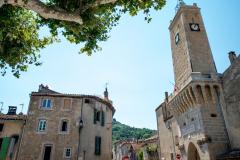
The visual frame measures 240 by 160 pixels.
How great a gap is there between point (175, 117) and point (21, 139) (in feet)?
63.2

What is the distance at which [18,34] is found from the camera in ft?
48.7

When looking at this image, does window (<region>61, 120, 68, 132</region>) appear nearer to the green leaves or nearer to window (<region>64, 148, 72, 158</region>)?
window (<region>64, 148, 72, 158</region>)

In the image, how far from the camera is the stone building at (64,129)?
1033 inches

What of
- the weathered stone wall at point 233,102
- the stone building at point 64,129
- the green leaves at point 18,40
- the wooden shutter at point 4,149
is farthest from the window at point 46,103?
A: the weathered stone wall at point 233,102

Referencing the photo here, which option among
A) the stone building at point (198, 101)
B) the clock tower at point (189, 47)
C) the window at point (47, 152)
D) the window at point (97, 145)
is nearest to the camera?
the stone building at point (198, 101)

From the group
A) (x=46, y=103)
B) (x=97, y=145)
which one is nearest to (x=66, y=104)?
(x=46, y=103)

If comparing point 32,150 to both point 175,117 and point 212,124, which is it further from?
point 212,124

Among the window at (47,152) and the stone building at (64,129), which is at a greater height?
the stone building at (64,129)

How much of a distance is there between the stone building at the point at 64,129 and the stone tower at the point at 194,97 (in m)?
9.79

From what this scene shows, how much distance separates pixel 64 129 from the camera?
27797 millimetres

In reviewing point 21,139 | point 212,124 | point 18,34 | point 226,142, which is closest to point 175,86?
point 212,124

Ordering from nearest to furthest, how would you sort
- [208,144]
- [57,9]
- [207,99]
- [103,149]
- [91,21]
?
[57,9]
[91,21]
[208,144]
[207,99]
[103,149]

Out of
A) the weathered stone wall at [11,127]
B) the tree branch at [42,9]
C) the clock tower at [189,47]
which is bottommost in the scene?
the weathered stone wall at [11,127]

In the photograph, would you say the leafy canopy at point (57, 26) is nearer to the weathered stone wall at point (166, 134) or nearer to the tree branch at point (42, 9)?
the tree branch at point (42, 9)
